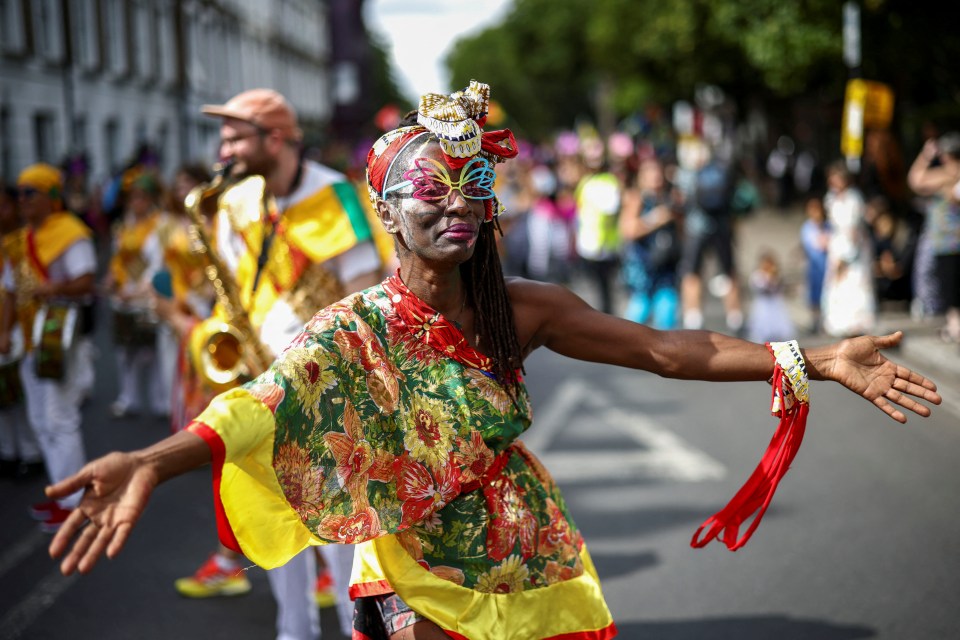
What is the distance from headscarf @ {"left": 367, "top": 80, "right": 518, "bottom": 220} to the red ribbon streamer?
0.92m

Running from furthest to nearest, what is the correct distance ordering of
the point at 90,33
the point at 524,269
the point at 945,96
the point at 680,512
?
the point at 90,33 < the point at 945,96 < the point at 524,269 < the point at 680,512

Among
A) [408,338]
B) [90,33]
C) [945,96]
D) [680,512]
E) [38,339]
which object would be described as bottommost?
[680,512]

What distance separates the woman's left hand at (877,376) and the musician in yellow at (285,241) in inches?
84.3

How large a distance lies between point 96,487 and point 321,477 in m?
0.72

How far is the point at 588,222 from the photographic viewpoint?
599 inches

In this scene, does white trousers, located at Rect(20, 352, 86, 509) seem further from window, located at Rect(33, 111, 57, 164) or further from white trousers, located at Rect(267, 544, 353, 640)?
window, located at Rect(33, 111, 57, 164)

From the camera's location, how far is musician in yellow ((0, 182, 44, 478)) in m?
7.80

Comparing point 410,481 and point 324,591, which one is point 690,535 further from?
point 410,481

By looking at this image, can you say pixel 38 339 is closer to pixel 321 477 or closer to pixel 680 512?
pixel 680 512

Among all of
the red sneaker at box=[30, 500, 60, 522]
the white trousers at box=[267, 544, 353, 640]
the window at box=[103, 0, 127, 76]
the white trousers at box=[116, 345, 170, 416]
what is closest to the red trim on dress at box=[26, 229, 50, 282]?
the red sneaker at box=[30, 500, 60, 522]

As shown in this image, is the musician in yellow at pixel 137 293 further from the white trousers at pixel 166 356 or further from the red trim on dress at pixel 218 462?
the red trim on dress at pixel 218 462

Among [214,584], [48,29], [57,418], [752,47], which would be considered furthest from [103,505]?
[48,29]

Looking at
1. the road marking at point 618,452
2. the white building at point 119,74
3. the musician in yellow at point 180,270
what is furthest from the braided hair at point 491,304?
the white building at point 119,74

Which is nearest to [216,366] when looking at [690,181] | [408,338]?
[408,338]
